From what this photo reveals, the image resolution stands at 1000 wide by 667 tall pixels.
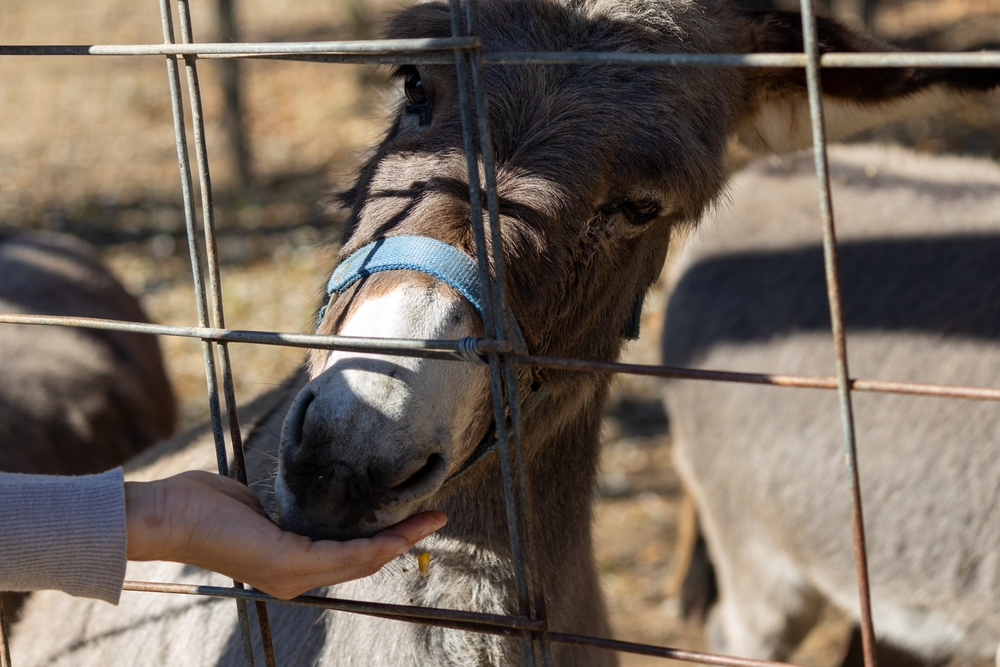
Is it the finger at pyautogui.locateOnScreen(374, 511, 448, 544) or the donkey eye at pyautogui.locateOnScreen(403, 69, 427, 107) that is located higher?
the donkey eye at pyautogui.locateOnScreen(403, 69, 427, 107)

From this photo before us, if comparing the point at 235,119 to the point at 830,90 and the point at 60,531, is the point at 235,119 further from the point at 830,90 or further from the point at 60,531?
the point at 60,531

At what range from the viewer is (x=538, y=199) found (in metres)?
1.60

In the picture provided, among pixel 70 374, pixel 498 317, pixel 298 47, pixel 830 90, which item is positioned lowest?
pixel 498 317

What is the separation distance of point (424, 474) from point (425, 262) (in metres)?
0.33

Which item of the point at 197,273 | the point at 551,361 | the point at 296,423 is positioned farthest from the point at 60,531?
the point at 551,361

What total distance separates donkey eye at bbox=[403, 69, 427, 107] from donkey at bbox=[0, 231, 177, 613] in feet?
6.91

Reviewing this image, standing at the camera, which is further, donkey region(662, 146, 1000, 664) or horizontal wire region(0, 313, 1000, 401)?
donkey region(662, 146, 1000, 664)

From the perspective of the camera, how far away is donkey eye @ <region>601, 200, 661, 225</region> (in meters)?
1.78

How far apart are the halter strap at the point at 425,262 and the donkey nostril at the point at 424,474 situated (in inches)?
8.6

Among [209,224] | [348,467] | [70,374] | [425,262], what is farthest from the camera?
[70,374]

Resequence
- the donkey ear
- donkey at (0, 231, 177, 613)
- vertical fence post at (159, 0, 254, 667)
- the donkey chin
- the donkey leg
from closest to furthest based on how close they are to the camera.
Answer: the donkey chin < vertical fence post at (159, 0, 254, 667) < the donkey ear < donkey at (0, 231, 177, 613) < the donkey leg

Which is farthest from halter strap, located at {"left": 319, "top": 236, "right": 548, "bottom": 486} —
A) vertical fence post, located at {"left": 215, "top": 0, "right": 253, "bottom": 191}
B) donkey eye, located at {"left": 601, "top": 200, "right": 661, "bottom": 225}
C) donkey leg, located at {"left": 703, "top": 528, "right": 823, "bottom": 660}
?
vertical fence post, located at {"left": 215, "top": 0, "right": 253, "bottom": 191}

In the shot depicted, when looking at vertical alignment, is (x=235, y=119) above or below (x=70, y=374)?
above

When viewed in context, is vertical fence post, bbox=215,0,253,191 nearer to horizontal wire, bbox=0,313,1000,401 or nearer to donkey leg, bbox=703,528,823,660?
donkey leg, bbox=703,528,823,660
